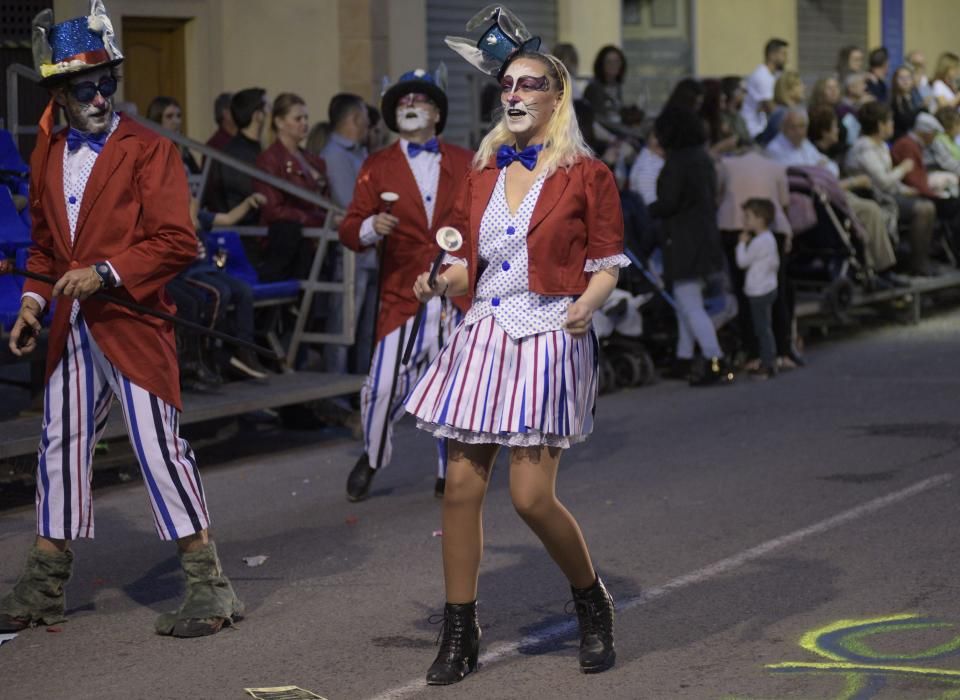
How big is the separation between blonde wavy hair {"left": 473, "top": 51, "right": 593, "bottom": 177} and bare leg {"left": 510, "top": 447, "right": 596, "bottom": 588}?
91 centimetres

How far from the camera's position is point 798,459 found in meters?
10.1

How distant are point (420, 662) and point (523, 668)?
356 mm

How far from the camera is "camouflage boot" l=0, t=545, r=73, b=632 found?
679 cm

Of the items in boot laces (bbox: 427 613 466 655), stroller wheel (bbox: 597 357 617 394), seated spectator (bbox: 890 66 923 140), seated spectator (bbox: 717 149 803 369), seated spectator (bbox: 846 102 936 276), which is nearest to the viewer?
boot laces (bbox: 427 613 466 655)

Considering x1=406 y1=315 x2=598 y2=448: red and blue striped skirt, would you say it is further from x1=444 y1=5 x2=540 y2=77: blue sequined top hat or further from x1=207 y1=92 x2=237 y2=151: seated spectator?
x1=207 y1=92 x2=237 y2=151: seated spectator

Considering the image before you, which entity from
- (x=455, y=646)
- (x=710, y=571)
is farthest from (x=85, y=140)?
(x=710, y=571)

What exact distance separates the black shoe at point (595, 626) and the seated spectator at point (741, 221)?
7.95 metres

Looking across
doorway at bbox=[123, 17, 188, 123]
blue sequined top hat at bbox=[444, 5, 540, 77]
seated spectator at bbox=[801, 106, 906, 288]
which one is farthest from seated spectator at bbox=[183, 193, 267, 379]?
seated spectator at bbox=[801, 106, 906, 288]

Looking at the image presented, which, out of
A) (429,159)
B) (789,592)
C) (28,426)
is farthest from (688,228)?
(789,592)

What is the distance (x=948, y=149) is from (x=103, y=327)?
1412 centimetres

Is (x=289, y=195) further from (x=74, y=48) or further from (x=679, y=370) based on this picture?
(x=74, y=48)

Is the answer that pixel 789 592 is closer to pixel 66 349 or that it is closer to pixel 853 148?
pixel 66 349

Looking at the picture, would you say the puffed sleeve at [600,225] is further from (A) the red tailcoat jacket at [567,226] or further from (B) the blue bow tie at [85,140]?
(B) the blue bow tie at [85,140]

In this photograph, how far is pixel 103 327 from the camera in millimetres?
6664
